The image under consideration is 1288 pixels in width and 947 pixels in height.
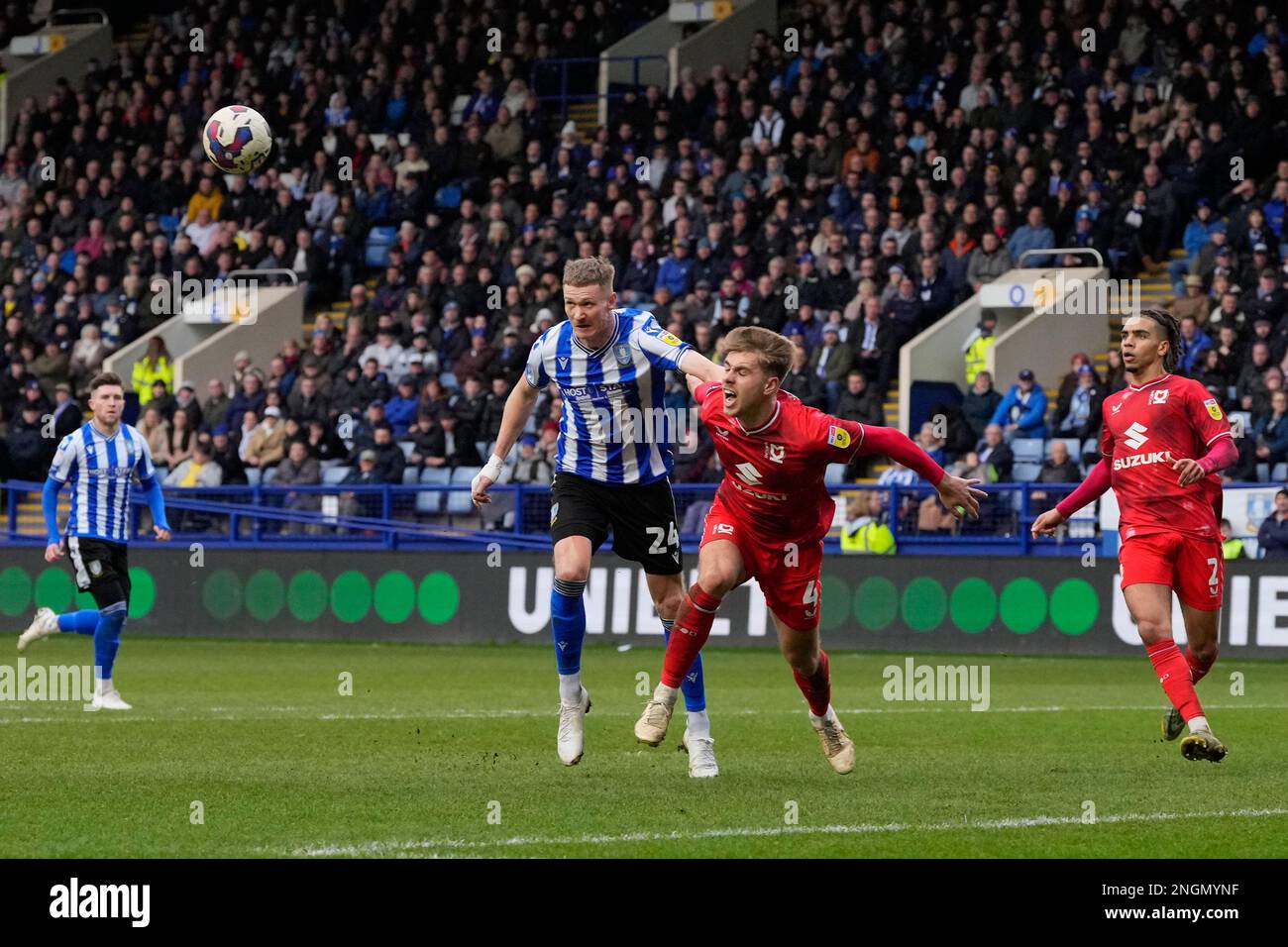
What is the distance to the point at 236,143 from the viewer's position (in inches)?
647

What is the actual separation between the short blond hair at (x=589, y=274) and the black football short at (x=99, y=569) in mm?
5461

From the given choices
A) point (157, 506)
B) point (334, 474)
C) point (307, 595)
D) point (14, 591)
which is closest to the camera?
point (157, 506)

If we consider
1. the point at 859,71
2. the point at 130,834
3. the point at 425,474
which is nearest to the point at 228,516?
the point at 425,474

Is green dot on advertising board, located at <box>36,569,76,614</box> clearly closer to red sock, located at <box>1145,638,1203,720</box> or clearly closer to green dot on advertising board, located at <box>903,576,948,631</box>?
green dot on advertising board, located at <box>903,576,948,631</box>

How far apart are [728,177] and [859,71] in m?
2.30

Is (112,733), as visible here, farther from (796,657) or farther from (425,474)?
(425,474)

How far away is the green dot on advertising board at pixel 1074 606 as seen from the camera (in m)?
19.4

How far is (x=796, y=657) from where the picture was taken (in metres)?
9.21

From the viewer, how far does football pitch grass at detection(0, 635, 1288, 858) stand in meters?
7.27

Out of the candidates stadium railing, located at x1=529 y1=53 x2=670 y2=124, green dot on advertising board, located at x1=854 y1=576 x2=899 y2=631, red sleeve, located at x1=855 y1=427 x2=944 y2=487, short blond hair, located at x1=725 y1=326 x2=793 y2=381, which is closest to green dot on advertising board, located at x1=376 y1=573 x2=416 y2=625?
green dot on advertising board, located at x1=854 y1=576 x2=899 y2=631

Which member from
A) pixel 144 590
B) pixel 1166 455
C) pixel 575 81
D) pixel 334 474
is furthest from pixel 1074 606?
pixel 575 81

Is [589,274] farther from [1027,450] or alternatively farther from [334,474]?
Answer: [334,474]

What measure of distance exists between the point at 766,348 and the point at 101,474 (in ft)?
21.6

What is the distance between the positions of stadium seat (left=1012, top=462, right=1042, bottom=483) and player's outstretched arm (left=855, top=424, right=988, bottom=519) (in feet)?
41.0
